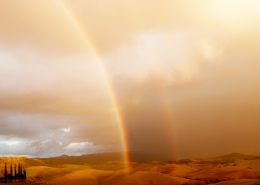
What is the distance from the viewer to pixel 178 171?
3760 inches

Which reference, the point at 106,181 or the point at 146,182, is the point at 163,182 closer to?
the point at 146,182

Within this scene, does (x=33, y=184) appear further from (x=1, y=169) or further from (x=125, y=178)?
(x=1, y=169)

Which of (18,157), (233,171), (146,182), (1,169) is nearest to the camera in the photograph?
(146,182)

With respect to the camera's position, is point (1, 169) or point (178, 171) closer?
point (178, 171)

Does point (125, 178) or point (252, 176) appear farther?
point (125, 178)

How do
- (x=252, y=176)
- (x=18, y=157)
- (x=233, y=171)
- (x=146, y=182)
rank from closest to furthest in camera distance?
(x=252, y=176), (x=146, y=182), (x=233, y=171), (x=18, y=157)

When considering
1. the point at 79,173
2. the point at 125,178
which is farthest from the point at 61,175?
the point at 125,178

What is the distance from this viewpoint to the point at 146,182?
73.1 m

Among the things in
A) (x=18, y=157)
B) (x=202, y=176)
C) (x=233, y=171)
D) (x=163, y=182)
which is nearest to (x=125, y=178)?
(x=163, y=182)

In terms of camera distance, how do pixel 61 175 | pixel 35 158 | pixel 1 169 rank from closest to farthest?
pixel 61 175, pixel 1 169, pixel 35 158

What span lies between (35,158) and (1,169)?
83.0 metres

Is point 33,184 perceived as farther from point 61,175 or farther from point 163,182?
point 163,182

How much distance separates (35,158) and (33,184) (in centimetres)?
11815

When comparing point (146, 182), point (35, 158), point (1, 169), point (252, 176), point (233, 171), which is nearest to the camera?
point (252, 176)
